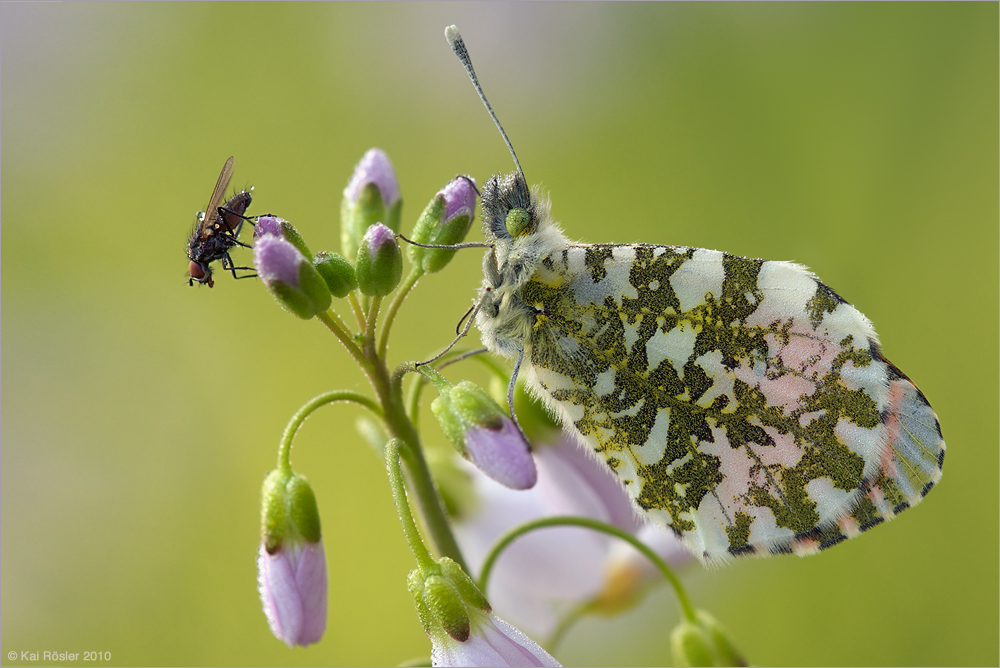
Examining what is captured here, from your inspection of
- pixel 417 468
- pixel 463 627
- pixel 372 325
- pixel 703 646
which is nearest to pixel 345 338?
pixel 372 325

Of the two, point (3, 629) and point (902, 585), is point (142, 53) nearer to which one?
point (3, 629)

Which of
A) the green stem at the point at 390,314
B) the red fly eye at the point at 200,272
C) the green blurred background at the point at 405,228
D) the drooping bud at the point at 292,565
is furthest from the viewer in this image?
the green blurred background at the point at 405,228

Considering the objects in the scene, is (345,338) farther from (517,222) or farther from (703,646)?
(703,646)

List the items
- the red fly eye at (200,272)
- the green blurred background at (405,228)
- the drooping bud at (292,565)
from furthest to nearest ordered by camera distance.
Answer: the green blurred background at (405,228)
the red fly eye at (200,272)
the drooping bud at (292,565)

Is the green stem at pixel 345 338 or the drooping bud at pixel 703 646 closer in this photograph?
the green stem at pixel 345 338

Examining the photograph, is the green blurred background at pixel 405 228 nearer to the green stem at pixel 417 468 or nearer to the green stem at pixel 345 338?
the green stem at pixel 417 468

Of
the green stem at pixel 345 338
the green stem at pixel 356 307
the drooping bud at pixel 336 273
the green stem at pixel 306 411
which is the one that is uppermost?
the drooping bud at pixel 336 273

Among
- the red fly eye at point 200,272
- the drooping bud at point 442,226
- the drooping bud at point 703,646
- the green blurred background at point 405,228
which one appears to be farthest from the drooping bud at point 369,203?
the green blurred background at point 405,228

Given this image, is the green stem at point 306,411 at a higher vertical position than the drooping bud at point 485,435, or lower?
higher
